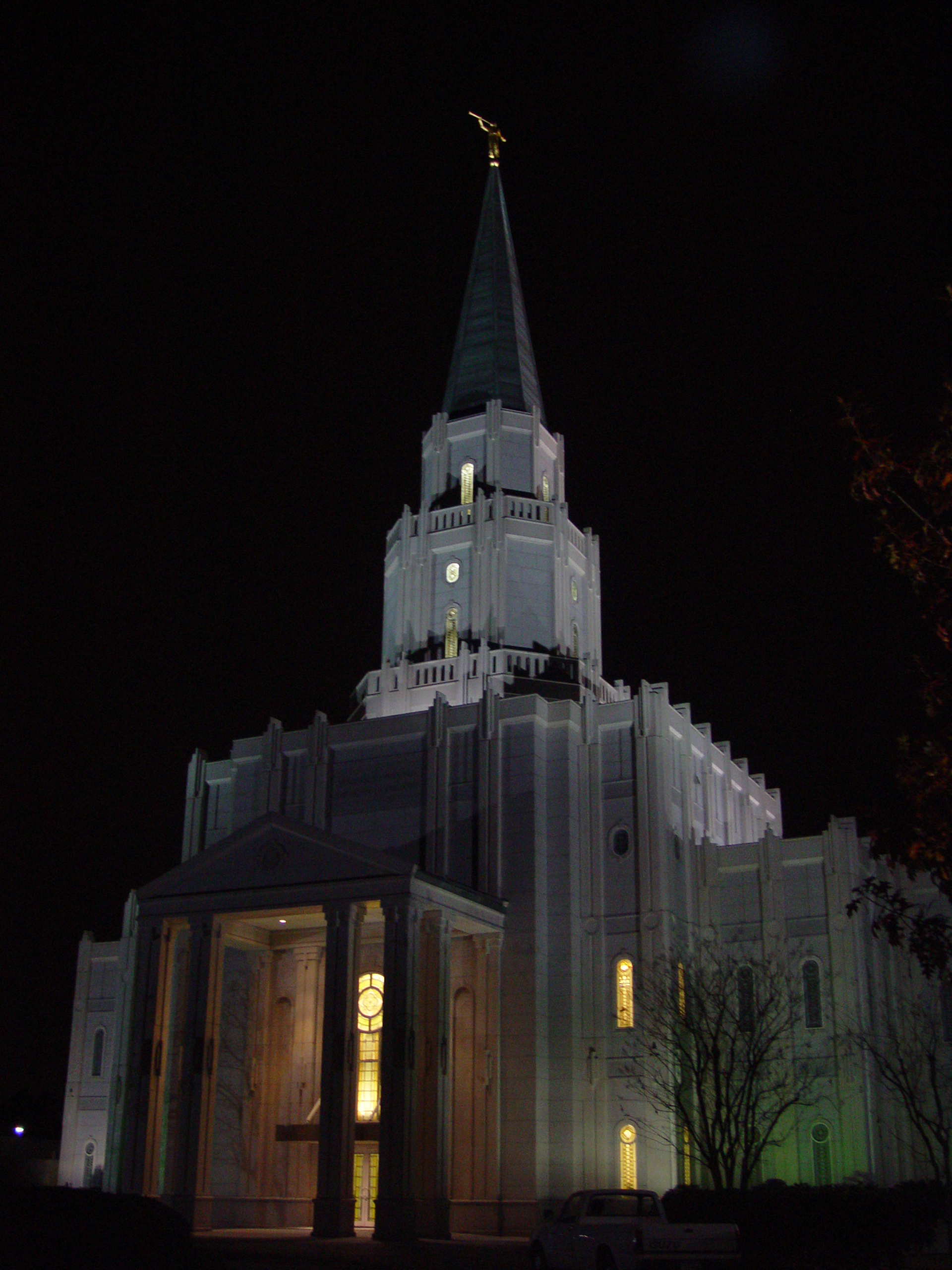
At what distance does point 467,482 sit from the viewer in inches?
2157

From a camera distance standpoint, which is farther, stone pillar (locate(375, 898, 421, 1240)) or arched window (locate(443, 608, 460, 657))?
arched window (locate(443, 608, 460, 657))

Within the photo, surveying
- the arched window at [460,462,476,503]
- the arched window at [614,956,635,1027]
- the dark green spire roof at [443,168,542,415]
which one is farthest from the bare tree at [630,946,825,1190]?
the dark green spire roof at [443,168,542,415]

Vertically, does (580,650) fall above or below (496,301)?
below

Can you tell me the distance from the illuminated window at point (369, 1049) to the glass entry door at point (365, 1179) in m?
0.32

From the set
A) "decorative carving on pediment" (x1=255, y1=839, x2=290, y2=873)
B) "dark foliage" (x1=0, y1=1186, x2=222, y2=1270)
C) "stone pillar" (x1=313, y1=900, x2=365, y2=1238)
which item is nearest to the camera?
"dark foliage" (x1=0, y1=1186, x2=222, y2=1270)

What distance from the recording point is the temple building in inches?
1531

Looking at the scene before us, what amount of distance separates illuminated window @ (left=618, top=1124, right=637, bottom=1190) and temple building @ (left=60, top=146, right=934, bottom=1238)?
0.19 feet

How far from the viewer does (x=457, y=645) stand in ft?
167

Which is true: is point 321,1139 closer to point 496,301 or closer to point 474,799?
point 474,799

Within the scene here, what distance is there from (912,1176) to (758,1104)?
567 cm

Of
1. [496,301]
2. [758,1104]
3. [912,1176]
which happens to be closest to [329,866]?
[758,1104]

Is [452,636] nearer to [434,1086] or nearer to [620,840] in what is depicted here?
[620,840]

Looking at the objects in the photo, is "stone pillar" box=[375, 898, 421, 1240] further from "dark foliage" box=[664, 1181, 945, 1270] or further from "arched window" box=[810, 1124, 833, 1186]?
"arched window" box=[810, 1124, 833, 1186]

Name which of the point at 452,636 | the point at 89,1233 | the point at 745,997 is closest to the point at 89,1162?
the point at 452,636
